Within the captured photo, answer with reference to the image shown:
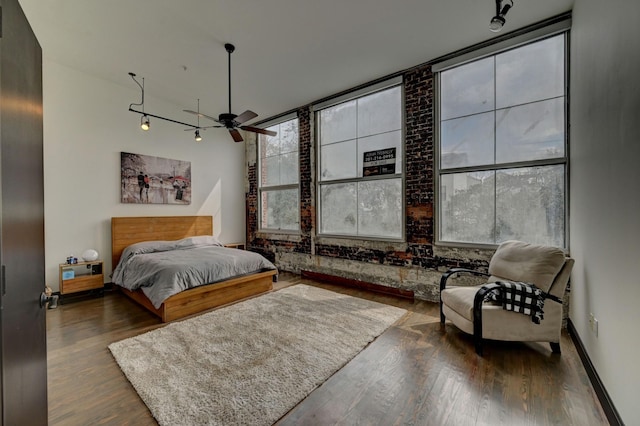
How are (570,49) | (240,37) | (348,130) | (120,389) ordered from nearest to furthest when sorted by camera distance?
(120,389) → (570,49) → (240,37) → (348,130)

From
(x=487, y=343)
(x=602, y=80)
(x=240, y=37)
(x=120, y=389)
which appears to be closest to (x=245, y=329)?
(x=120, y=389)

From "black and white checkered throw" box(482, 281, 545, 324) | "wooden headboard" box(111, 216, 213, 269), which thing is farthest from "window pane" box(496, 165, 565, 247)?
"wooden headboard" box(111, 216, 213, 269)

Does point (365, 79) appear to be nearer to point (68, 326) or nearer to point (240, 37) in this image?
point (240, 37)

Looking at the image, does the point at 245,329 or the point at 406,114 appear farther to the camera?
the point at 406,114

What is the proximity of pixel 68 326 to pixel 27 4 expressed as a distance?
11.1 ft

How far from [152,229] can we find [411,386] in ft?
15.7

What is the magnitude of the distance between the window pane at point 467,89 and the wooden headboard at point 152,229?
4874 mm

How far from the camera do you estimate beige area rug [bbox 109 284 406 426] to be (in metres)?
1.76

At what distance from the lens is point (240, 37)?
3.24m

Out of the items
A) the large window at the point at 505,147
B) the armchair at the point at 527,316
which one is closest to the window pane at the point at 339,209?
the large window at the point at 505,147

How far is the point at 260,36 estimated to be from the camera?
10.6ft

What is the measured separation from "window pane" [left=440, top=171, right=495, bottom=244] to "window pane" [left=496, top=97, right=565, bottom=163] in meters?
0.36

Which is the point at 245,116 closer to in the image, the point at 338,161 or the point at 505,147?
the point at 338,161

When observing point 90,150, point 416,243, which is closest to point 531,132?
point 416,243
